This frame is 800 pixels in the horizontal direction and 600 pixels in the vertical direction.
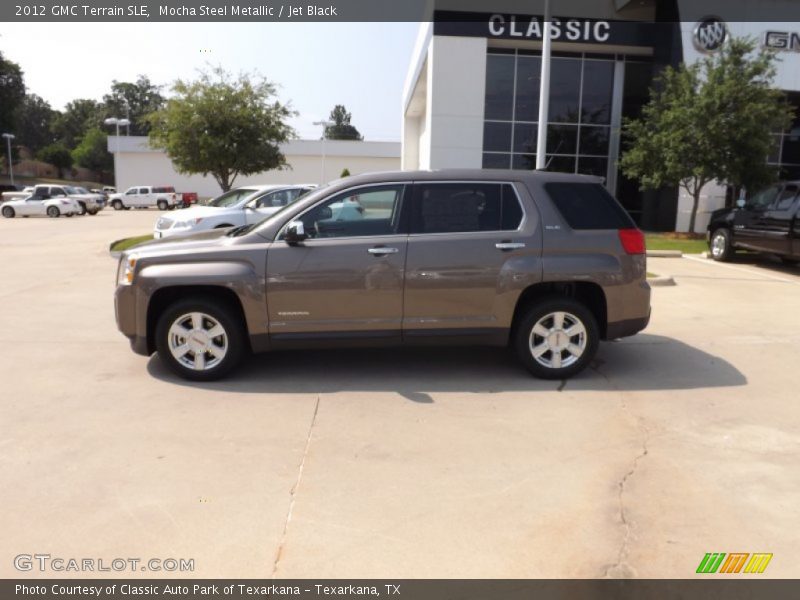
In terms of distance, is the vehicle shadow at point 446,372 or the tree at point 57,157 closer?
the vehicle shadow at point 446,372

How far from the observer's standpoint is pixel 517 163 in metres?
26.4

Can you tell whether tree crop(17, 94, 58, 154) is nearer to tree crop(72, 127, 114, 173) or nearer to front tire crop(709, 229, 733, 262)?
tree crop(72, 127, 114, 173)

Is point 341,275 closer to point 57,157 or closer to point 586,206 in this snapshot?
point 586,206

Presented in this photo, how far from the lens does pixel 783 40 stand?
975 inches

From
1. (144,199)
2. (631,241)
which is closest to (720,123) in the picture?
(631,241)

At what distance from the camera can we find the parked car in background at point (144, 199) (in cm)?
5028

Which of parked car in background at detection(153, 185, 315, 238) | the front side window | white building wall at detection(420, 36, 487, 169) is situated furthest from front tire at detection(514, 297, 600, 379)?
white building wall at detection(420, 36, 487, 169)

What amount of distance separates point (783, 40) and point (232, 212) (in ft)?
72.2

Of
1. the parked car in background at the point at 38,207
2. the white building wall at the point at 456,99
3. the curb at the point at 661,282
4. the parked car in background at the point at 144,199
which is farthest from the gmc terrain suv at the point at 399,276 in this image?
the parked car in background at the point at 144,199

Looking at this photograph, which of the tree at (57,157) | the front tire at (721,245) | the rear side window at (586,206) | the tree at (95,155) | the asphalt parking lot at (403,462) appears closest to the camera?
the asphalt parking lot at (403,462)

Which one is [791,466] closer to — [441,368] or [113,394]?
[441,368]

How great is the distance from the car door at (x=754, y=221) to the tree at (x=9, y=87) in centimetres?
6480

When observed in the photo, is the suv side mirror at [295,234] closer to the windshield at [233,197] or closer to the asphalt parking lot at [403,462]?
the asphalt parking lot at [403,462]

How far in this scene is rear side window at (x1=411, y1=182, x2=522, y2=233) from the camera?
6.04 m
